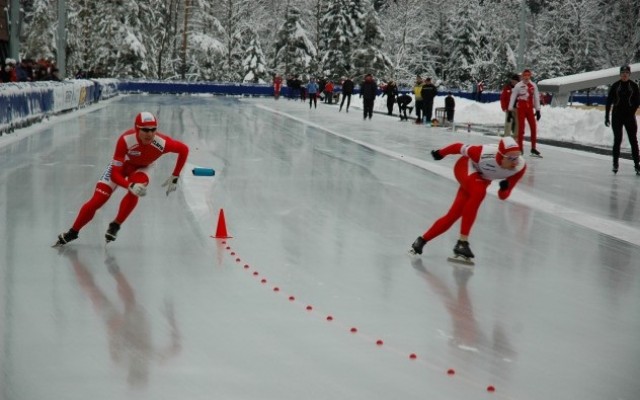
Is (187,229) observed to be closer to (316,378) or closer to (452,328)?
A: (452,328)

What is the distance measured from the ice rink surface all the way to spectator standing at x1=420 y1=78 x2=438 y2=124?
740 inches

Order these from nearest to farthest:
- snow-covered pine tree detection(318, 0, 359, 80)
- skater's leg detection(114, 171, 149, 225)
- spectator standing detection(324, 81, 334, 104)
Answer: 1. skater's leg detection(114, 171, 149, 225)
2. spectator standing detection(324, 81, 334, 104)
3. snow-covered pine tree detection(318, 0, 359, 80)

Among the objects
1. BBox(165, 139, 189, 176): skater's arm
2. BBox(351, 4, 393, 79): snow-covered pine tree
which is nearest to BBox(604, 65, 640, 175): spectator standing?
BBox(165, 139, 189, 176): skater's arm

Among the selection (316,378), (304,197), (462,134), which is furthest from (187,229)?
(462,134)

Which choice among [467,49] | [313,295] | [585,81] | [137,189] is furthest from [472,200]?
[467,49]

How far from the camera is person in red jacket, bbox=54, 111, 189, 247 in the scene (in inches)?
331

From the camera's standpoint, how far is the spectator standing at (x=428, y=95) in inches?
1289

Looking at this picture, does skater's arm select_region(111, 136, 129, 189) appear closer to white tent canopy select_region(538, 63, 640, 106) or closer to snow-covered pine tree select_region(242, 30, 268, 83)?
white tent canopy select_region(538, 63, 640, 106)

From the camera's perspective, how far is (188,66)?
90500mm

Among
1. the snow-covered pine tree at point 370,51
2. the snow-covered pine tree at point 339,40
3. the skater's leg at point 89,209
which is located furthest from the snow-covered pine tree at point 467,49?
Answer: the skater's leg at point 89,209

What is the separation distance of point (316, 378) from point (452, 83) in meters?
82.0

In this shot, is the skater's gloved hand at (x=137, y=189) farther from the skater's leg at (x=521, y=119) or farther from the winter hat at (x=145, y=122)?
the skater's leg at (x=521, y=119)

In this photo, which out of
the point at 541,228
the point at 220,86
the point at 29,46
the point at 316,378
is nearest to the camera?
the point at 316,378

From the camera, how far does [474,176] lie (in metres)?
8.57
